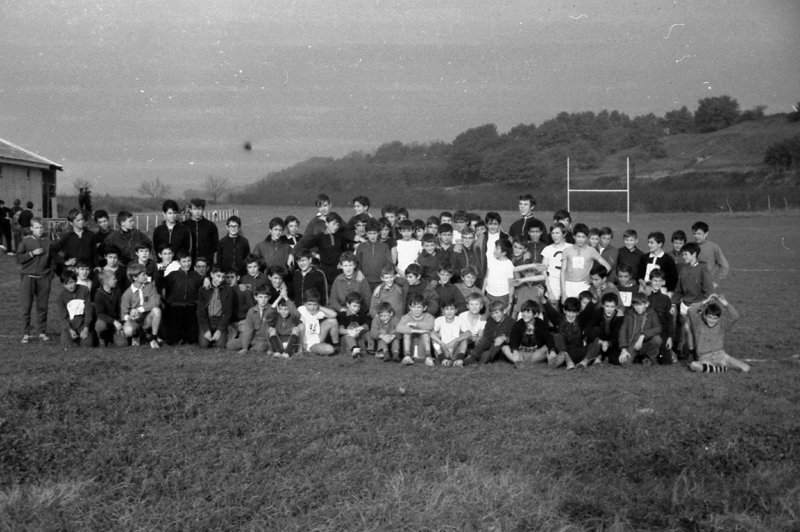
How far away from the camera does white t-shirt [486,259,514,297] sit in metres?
9.34

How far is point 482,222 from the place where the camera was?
10773 millimetres

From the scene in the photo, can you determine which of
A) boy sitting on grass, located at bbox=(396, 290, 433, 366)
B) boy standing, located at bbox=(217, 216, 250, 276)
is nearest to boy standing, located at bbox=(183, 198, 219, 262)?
boy standing, located at bbox=(217, 216, 250, 276)

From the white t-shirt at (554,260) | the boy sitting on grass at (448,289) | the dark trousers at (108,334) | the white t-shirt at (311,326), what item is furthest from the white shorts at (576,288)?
the dark trousers at (108,334)

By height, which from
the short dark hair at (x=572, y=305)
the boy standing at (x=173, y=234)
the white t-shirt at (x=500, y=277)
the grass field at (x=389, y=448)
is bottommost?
the grass field at (x=389, y=448)

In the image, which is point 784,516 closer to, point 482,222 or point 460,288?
point 460,288

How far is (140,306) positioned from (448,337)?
12.2 ft

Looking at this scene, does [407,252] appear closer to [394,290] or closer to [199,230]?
[394,290]

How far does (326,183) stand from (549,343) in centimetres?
1410

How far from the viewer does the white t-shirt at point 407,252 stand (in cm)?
1014

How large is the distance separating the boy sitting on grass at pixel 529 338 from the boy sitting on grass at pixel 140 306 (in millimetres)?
4183

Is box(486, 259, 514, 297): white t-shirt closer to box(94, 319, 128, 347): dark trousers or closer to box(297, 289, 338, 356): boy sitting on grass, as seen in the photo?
box(297, 289, 338, 356): boy sitting on grass

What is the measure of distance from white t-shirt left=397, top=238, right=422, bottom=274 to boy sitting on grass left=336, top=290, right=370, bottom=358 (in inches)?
38.2

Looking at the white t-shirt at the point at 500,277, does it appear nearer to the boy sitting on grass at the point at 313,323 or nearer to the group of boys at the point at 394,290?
the group of boys at the point at 394,290

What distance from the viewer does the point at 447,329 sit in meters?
8.82
